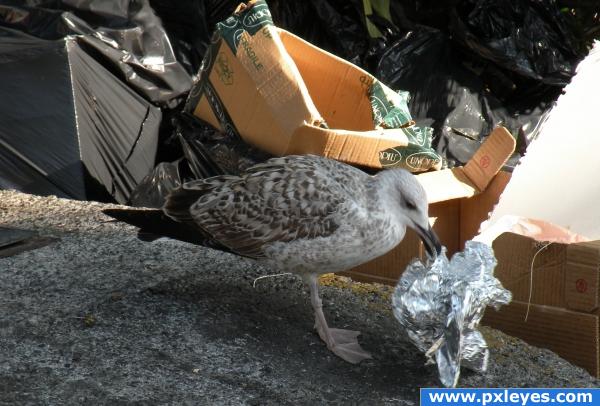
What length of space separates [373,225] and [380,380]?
46 cm

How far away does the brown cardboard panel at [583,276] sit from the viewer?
2833 millimetres

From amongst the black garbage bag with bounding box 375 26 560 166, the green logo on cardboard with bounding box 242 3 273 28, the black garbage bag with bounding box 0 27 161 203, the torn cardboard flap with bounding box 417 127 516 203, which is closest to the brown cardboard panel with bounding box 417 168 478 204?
the torn cardboard flap with bounding box 417 127 516 203

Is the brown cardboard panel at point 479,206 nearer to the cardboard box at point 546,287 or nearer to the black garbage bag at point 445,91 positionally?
the cardboard box at point 546,287

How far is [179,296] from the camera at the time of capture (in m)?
3.04

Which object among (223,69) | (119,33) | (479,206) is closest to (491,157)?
(479,206)

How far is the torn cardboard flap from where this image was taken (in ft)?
11.2

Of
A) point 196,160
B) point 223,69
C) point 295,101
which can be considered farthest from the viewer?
point 196,160

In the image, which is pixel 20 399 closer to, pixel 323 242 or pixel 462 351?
pixel 323 242

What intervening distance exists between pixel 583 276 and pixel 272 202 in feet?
3.36

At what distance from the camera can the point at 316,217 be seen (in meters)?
2.71

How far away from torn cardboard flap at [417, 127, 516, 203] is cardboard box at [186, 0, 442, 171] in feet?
0.35

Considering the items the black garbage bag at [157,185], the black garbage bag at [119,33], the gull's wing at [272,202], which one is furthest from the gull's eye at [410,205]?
the black garbage bag at [119,33]

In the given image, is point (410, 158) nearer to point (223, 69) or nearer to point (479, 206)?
point (479, 206)

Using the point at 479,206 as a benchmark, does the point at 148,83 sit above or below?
above
